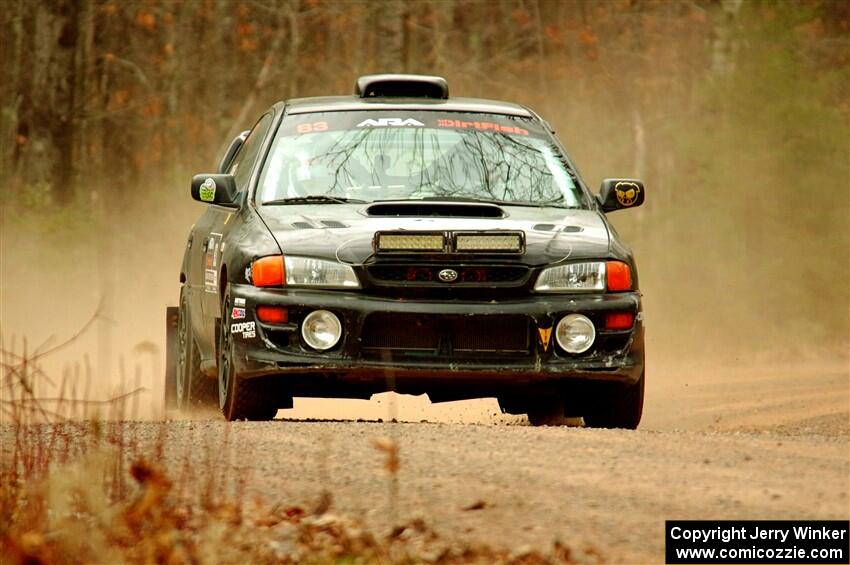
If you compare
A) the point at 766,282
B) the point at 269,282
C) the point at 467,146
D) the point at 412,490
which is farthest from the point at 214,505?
the point at 766,282

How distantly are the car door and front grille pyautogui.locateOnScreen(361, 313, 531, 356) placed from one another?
1.12 m

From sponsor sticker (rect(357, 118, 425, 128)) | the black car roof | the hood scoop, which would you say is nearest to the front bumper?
the hood scoop

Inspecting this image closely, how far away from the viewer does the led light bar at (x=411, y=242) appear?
8.67m

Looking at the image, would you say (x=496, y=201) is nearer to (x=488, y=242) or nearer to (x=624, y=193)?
(x=624, y=193)

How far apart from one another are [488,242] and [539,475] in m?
1.99

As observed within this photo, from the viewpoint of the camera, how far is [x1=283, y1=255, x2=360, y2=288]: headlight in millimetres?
8648

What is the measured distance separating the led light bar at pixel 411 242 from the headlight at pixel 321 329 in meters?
0.40

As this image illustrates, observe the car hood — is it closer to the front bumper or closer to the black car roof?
the front bumper

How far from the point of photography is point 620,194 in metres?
9.83

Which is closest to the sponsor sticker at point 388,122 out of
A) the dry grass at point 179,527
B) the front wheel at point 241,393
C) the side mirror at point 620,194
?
the side mirror at point 620,194

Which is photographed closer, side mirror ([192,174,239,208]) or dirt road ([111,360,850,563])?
dirt road ([111,360,850,563])

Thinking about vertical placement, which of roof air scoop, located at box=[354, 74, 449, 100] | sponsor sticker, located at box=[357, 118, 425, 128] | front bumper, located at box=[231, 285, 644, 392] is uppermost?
roof air scoop, located at box=[354, 74, 449, 100]

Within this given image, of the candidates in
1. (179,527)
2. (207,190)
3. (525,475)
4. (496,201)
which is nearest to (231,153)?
(207,190)

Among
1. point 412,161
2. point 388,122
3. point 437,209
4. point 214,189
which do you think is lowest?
point 437,209
